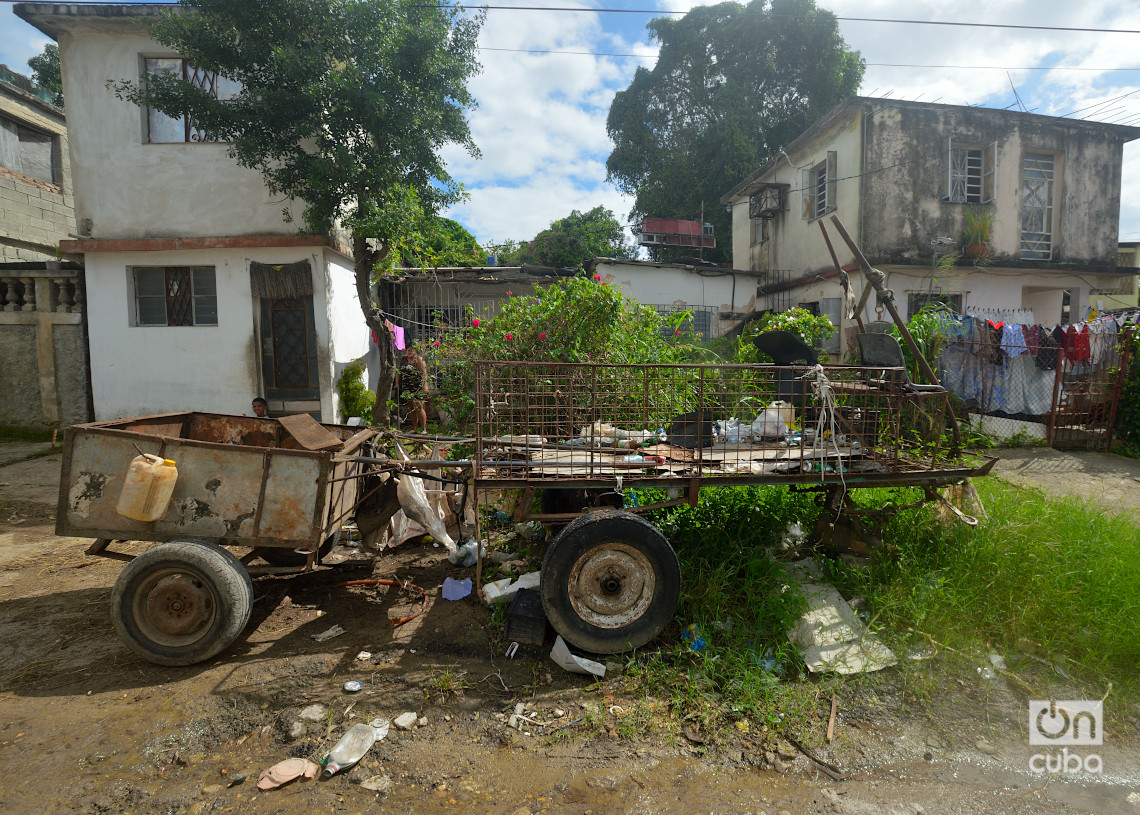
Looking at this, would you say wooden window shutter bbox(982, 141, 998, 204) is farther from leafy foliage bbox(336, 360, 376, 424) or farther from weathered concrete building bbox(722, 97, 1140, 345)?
leafy foliage bbox(336, 360, 376, 424)

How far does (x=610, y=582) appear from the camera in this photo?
3.55m

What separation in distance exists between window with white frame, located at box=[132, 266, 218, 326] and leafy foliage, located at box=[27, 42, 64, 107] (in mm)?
12764

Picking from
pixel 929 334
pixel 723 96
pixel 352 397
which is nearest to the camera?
pixel 929 334

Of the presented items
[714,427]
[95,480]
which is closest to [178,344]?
[95,480]

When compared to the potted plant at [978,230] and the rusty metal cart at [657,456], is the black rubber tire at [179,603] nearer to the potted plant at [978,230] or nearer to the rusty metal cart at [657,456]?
the rusty metal cart at [657,456]

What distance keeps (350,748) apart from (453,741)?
0.50 metres

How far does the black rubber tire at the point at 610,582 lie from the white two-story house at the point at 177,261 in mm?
7331

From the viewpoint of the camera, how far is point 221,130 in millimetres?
8070

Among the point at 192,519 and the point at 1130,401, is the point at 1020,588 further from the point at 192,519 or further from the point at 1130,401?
the point at 1130,401

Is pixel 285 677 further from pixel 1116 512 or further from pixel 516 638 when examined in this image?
pixel 1116 512

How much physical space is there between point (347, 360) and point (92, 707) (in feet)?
25.0

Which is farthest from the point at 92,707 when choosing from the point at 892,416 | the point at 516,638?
the point at 892,416

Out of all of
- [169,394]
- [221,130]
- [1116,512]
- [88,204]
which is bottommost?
[1116,512]

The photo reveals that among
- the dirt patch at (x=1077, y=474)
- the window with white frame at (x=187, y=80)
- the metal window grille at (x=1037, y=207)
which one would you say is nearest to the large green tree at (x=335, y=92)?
the window with white frame at (x=187, y=80)
